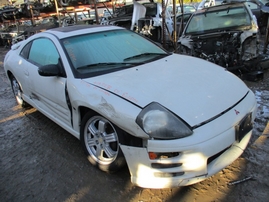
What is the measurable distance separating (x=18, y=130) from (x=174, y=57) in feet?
8.74

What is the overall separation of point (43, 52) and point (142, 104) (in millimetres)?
2029

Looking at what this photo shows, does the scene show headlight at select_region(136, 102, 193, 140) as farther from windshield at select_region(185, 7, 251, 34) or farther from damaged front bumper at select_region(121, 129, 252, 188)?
windshield at select_region(185, 7, 251, 34)

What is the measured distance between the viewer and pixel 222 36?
5621 millimetres

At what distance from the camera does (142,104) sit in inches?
84.2

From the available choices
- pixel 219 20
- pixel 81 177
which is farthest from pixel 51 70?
pixel 219 20

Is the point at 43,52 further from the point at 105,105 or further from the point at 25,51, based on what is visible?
the point at 105,105

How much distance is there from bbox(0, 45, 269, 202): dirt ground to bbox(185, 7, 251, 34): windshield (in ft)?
10.0

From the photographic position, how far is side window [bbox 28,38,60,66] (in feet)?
10.4

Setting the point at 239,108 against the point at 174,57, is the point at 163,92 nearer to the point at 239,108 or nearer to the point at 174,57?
the point at 239,108

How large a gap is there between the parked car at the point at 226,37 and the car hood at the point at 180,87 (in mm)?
2853

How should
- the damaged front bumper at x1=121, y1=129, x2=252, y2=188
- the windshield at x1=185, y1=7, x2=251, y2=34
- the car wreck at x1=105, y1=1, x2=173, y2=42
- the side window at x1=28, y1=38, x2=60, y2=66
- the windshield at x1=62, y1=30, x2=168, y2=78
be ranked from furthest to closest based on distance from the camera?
the car wreck at x1=105, y1=1, x2=173, y2=42, the windshield at x1=185, y1=7, x2=251, y2=34, the side window at x1=28, y1=38, x2=60, y2=66, the windshield at x1=62, y1=30, x2=168, y2=78, the damaged front bumper at x1=121, y1=129, x2=252, y2=188

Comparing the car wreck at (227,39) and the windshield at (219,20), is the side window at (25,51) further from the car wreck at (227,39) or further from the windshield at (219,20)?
the windshield at (219,20)

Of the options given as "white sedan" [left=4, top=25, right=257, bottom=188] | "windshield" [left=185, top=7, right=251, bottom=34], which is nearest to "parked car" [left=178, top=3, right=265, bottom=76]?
"windshield" [left=185, top=7, right=251, bottom=34]

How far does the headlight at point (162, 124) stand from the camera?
1998 mm
